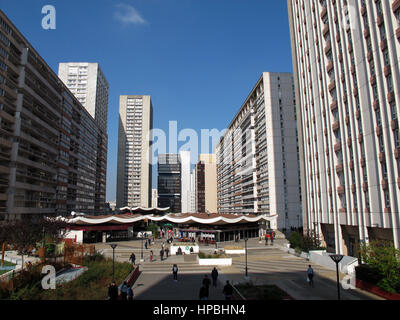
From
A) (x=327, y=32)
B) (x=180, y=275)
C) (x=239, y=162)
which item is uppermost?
(x=327, y=32)

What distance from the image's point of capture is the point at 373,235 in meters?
29.6

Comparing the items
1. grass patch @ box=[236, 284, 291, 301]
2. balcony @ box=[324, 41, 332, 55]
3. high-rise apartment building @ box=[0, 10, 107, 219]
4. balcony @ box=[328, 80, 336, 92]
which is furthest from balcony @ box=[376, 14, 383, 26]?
high-rise apartment building @ box=[0, 10, 107, 219]

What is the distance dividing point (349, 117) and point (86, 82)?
11828 centimetres

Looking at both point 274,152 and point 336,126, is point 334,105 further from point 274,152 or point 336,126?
point 274,152

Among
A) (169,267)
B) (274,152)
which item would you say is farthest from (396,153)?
(274,152)

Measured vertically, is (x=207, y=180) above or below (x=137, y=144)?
below

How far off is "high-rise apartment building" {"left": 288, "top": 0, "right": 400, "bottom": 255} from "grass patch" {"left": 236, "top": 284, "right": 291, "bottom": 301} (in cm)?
1312

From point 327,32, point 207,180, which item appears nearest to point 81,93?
point 207,180

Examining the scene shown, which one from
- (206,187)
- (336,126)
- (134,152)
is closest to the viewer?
(336,126)

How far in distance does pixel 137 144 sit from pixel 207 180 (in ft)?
138

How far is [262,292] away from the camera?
736 inches

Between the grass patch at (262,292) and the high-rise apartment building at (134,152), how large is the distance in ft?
427

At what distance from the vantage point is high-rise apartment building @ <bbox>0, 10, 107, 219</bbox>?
50288 millimetres
